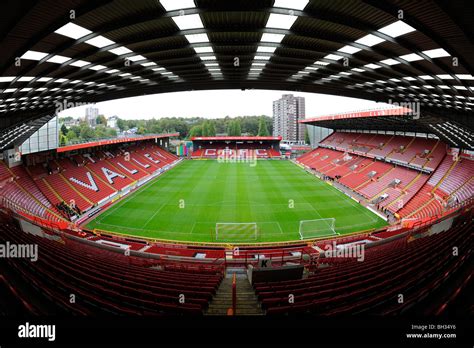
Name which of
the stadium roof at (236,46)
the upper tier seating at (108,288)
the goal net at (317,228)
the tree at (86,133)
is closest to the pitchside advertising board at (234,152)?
the goal net at (317,228)

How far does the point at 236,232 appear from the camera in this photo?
21.5 meters

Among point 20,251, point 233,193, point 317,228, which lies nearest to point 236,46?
point 20,251

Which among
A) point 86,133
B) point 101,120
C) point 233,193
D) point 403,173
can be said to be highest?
point 101,120

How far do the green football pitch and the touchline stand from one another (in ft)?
40.9

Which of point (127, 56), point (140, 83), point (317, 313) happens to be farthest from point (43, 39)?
point (317, 313)

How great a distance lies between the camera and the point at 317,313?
4.93m

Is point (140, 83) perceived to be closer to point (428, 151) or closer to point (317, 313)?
point (317, 313)

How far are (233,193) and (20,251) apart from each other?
88.7ft

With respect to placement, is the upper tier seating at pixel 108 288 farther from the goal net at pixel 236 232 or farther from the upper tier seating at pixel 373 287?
the goal net at pixel 236 232

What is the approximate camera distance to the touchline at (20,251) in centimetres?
754

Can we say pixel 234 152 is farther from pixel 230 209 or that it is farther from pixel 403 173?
pixel 403 173

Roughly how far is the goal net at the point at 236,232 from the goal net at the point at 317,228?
424 cm

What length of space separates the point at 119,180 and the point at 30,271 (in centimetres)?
3168

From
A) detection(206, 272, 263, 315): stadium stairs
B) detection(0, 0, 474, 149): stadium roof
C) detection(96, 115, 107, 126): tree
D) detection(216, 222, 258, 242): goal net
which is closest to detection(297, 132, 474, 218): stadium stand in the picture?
detection(0, 0, 474, 149): stadium roof
